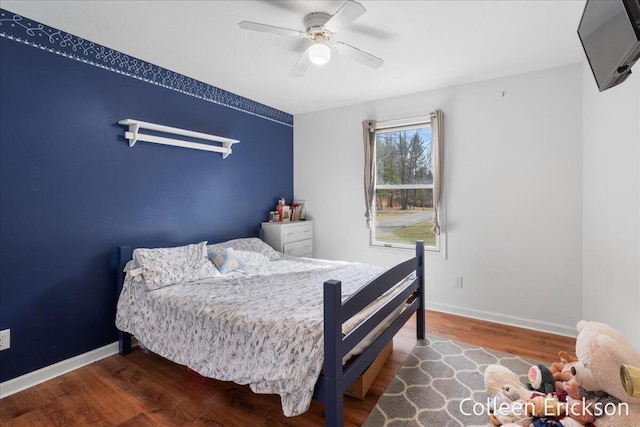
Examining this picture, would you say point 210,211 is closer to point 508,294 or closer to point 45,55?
point 45,55

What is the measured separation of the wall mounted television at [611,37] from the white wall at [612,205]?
0.56 m

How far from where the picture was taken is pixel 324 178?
4270mm

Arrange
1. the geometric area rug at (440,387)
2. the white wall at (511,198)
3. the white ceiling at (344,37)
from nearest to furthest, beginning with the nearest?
1. the geometric area rug at (440,387)
2. the white ceiling at (344,37)
3. the white wall at (511,198)

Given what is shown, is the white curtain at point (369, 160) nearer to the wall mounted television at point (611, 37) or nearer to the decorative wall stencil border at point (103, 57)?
the decorative wall stencil border at point (103, 57)

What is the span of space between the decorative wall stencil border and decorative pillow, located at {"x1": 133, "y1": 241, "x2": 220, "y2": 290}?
60.9 inches

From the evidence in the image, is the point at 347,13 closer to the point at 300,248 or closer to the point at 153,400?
the point at 153,400

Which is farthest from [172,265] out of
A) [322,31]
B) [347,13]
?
[347,13]

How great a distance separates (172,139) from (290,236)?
1776mm

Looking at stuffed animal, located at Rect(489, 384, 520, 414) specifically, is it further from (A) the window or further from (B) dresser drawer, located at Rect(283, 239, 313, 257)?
(B) dresser drawer, located at Rect(283, 239, 313, 257)

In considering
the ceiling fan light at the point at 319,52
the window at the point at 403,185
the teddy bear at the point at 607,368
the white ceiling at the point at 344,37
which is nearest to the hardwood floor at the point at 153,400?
the teddy bear at the point at 607,368

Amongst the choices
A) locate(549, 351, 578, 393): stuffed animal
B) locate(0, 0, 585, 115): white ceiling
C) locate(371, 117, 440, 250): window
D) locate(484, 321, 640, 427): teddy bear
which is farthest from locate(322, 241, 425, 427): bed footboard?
locate(0, 0, 585, 115): white ceiling

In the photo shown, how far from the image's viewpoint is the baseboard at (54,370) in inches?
81.4

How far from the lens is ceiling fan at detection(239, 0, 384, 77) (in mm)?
1758

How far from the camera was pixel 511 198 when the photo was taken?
122 inches
